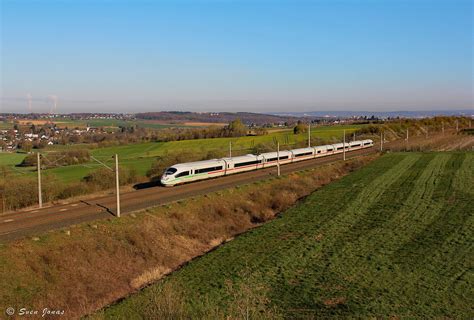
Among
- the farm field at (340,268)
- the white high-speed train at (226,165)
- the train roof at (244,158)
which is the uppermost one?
the train roof at (244,158)

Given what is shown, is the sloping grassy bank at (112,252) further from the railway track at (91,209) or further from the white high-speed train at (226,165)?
the white high-speed train at (226,165)

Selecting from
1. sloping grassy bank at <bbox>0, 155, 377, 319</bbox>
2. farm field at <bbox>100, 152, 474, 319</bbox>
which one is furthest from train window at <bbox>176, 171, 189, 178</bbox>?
farm field at <bbox>100, 152, 474, 319</bbox>

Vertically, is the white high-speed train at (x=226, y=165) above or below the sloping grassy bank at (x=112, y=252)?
above

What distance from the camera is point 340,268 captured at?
2047cm

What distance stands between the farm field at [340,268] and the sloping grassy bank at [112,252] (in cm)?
210

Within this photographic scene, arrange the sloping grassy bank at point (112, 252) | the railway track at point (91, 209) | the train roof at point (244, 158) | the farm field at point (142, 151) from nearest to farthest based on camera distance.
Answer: the sloping grassy bank at point (112, 252), the railway track at point (91, 209), the train roof at point (244, 158), the farm field at point (142, 151)

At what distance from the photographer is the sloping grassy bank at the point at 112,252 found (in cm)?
1762

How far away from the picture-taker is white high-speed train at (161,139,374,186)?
3909 centimetres

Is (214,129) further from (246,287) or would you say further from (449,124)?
(246,287)

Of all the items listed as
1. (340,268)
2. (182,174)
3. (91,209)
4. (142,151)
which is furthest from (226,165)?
(142,151)

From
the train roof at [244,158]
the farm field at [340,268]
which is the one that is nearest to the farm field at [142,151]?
the train roof at [244,158]

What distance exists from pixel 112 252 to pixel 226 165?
2461 cm

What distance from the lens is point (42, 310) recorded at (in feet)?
53.3

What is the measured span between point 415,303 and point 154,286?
1053cm
